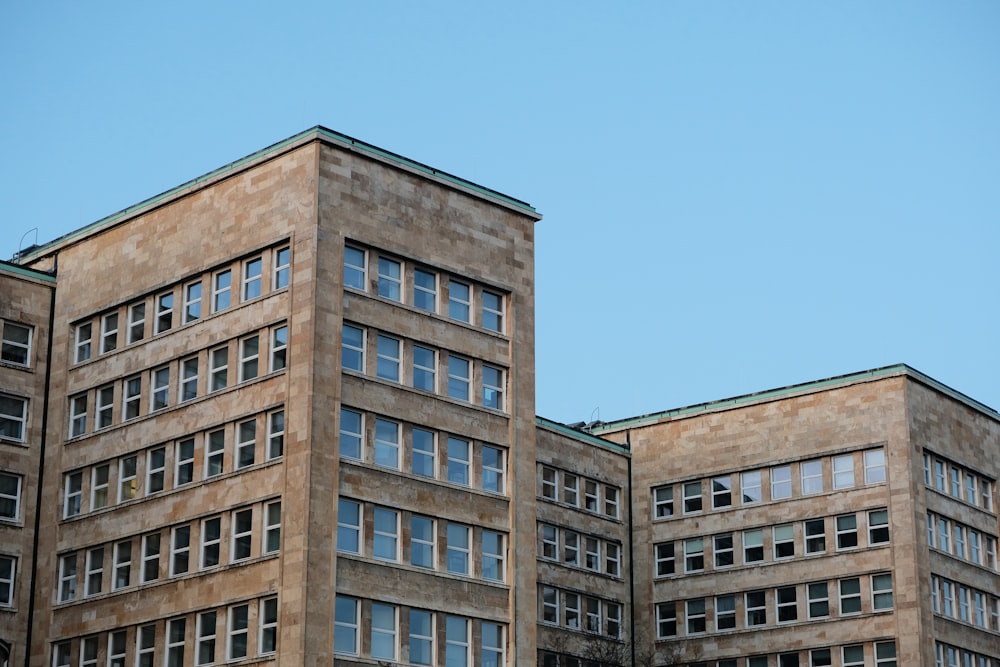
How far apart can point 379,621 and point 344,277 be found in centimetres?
1157

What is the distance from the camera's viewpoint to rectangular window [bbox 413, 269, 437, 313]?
222 feet

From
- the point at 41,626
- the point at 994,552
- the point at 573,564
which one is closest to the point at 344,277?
the point at 41,626

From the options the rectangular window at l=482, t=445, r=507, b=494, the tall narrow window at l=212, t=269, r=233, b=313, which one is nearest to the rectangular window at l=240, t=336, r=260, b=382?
the tall narrow window at l=212, t=269, r=233, b=313

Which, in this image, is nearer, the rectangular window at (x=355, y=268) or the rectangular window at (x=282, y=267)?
the rectangular window at (x=282, y=267)

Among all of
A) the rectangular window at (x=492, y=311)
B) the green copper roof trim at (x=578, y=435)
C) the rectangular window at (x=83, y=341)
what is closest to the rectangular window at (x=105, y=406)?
the rectangular window at (x=83, y=341)

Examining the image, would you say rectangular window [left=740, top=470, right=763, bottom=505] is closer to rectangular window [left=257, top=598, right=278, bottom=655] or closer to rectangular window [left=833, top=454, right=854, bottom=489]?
rectangular window [left=833, top=454, right=854, bottom=489]

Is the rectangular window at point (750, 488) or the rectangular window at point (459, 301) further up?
the rectangular window at point (459, 301)

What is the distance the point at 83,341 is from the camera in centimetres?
7262

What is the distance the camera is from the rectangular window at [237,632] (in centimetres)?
6291

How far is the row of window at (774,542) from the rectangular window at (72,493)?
2915 centimetres

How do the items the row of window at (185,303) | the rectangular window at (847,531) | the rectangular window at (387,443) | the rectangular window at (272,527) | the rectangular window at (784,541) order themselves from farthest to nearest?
the rectangular window at (784,541) < the rectangular window at (847,531) < the row of window at (185,303) < the rectangular window at (387,443) < the rectangular window at (272,527)

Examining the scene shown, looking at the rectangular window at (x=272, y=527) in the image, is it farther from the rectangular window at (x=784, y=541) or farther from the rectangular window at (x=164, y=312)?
the rectangular window at (x=784, y=541)

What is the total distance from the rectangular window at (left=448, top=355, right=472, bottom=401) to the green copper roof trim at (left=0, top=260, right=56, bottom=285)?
1691 cm

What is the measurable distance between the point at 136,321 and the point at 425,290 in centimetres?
1109
